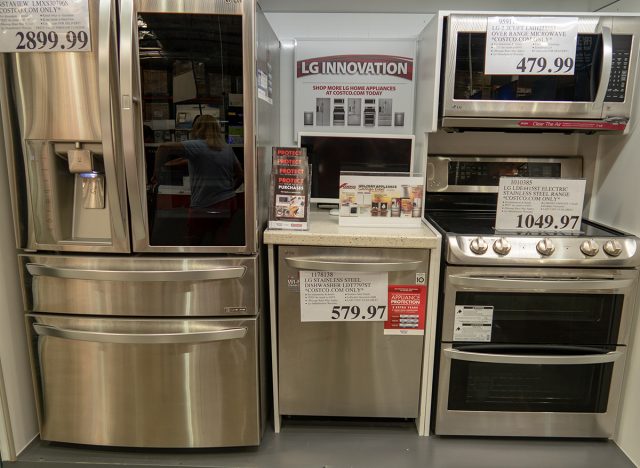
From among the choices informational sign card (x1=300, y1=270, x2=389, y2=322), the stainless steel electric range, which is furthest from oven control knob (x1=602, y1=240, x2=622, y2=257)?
informational sign card (x1=300, y1=270, x2=389, y2=322)

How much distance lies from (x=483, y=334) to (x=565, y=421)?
560mm

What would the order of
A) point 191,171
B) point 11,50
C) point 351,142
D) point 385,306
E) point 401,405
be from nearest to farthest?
point 11,50 → point 191,171 → point 385,306 → point 401,405 → point 351,142

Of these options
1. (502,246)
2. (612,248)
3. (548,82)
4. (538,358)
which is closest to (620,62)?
(548,82)

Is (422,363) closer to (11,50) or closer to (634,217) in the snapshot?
(634,217)

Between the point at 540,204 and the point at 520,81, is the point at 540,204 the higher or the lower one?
the lower one

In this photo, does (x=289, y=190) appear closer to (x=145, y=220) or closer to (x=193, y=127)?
(x=193, y=127)

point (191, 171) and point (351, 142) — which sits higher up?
point (351, 142)

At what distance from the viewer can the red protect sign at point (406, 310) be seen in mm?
1838

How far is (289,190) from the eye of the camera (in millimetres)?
1848

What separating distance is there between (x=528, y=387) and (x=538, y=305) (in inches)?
15.1

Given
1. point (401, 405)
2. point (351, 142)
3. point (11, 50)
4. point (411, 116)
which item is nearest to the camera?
point (11, 50)

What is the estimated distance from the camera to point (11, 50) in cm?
156

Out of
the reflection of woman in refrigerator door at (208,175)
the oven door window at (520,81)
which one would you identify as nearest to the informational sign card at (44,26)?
the reflection of woman in refrigerator door at (208,175)

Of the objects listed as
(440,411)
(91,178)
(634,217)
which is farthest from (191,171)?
(634,217)
